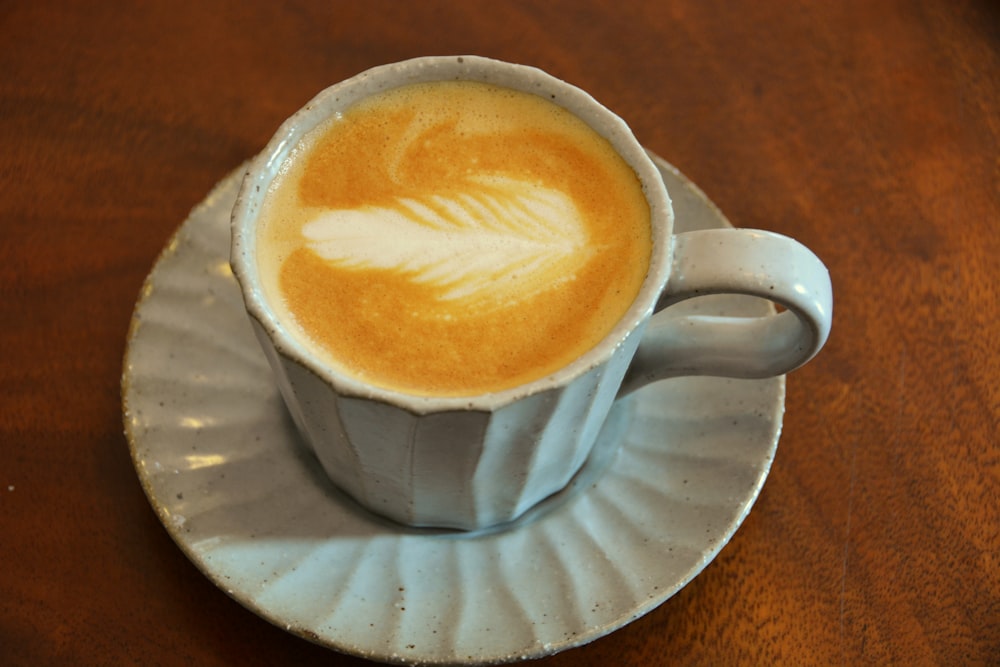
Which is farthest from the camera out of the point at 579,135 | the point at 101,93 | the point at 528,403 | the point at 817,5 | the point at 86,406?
the point at 817,5

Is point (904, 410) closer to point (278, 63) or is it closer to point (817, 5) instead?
point (817, 5)

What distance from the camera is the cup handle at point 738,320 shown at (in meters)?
0.79

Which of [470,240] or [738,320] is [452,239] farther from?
[738,320]

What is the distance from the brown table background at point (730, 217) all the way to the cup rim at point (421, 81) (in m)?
0.31

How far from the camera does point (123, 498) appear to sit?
100 centimetres

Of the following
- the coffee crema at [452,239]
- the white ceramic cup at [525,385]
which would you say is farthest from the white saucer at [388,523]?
the coffee crema at [452,239]

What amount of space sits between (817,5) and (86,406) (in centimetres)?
106

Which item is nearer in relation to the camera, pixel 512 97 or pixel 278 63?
pixel 512 97

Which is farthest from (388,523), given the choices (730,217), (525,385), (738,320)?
(730,217)

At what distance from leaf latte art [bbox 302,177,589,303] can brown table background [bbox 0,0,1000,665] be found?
348 millimetres

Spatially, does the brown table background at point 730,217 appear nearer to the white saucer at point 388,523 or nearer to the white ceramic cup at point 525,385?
the white saucer at point 388,523

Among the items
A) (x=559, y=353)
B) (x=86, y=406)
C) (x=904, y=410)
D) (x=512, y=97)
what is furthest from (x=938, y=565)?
(x=86, y=406)

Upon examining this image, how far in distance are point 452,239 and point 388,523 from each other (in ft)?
0.92

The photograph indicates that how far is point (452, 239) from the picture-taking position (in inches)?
34.7
